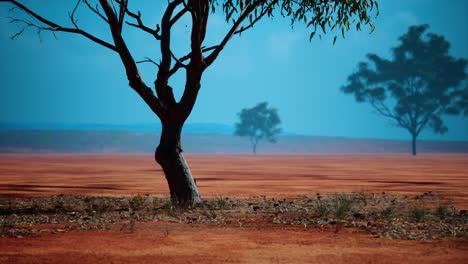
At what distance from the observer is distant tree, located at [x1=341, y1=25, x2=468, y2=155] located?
7175cm

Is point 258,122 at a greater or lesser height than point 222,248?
greater

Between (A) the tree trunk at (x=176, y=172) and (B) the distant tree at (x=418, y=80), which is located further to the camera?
(B) the distant tree at (x=418, y=80)

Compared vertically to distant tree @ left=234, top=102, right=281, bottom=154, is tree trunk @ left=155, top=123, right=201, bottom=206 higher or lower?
lower

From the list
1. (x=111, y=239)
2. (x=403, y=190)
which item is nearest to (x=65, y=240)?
(x=111, y=239)

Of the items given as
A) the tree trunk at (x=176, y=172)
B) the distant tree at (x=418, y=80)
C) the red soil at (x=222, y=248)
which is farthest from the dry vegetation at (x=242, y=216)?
the distant tree at (x=418, y=80)

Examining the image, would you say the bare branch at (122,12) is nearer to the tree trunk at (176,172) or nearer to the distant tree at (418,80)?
the tree trunk at (176,172)

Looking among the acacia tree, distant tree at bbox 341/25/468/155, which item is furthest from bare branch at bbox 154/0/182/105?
distant tree at bbox 341/25/468/155

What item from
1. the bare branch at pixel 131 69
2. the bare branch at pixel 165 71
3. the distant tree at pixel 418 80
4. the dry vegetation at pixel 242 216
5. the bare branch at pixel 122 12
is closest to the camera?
the dry vegetation at pixel 242 216

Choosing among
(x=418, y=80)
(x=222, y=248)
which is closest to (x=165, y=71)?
(x=222, y=248)

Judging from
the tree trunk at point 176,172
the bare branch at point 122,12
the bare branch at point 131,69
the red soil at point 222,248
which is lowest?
the red soil at point 222,248

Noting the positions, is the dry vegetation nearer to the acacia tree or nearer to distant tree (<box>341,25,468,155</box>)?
the acacia tree

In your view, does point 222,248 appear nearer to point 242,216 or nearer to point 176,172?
point 242,216

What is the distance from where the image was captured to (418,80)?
73.9m

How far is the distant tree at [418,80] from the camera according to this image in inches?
2825
